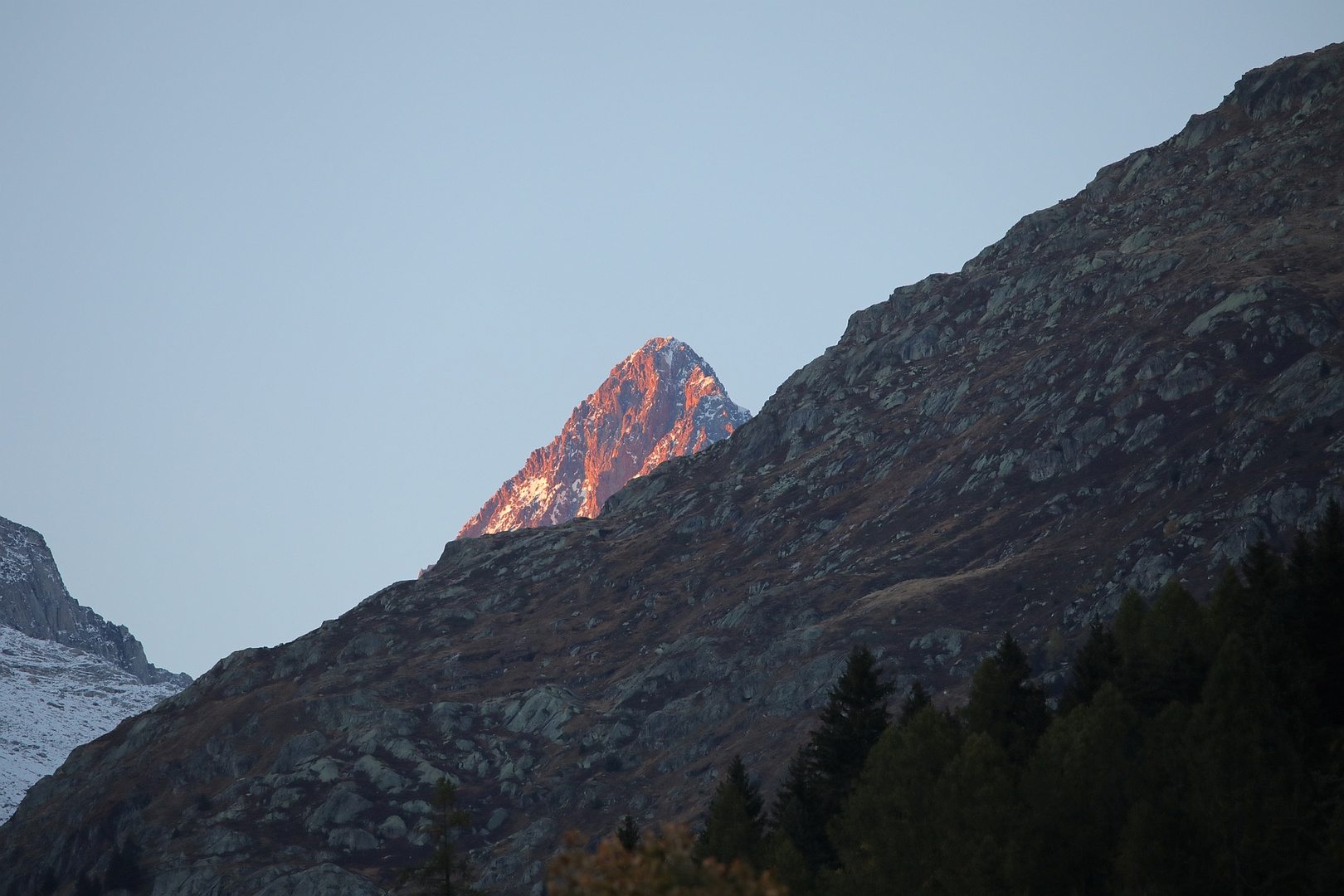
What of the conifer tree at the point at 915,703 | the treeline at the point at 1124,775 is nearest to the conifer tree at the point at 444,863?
the treeline at the point at 1124,775

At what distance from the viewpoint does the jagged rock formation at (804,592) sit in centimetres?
12675

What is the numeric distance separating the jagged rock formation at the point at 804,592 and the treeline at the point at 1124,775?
5531 cm

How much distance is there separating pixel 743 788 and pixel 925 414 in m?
130

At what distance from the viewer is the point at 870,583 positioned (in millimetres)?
150375

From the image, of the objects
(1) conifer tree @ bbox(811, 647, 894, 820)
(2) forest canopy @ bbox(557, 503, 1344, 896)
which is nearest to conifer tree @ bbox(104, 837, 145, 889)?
(2) forest canopy @ bbox(557, 503, 1344, 896)

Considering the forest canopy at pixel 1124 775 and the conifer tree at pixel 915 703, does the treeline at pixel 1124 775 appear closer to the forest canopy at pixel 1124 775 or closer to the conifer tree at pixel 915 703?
the forest canopy at pixel 1124 775

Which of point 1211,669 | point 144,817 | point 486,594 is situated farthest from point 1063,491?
point 144,817

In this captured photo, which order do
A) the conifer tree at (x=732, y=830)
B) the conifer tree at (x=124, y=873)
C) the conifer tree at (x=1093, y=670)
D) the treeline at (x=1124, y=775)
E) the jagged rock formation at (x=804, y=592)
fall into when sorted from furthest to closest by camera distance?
the conifer tree at (x=124, y=873) < the jagged rock formation at (x=804, y=592) < the conifer tree at (x=732, y=830) < the conifer tree at (x=1093, y=670) < the treeline at (x=1124, y=775)

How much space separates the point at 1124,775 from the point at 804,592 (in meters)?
108

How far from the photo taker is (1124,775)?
157ft

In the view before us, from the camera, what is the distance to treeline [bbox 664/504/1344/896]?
1635 inches

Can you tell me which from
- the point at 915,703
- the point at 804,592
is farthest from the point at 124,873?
the point at 915,703

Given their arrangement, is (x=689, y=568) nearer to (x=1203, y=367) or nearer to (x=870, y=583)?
(x=870, y=583)

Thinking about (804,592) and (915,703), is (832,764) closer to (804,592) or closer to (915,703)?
(915,703)
